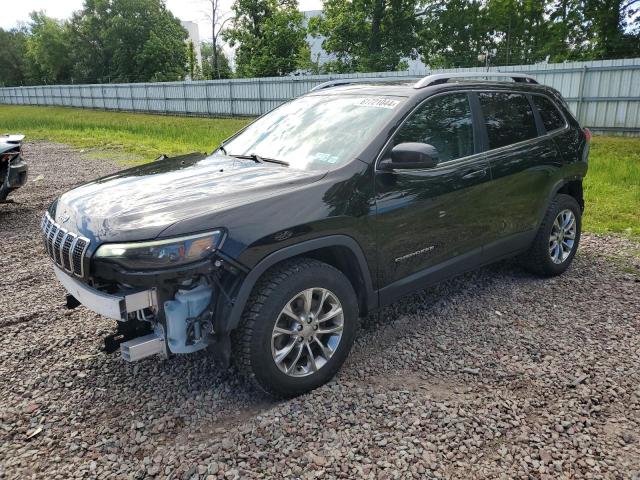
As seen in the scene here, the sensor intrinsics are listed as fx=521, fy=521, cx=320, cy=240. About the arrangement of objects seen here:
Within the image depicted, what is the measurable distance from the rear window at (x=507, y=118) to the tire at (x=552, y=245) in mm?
741

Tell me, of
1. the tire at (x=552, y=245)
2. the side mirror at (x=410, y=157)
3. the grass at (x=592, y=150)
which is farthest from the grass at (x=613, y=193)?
the side mirror at (x=410, y=157)

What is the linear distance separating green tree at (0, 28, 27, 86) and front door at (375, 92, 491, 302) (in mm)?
88490

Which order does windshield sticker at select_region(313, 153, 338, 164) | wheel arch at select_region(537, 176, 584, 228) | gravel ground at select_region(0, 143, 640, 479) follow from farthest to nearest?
wheel arch at select_region(537, 176, 584, 228)
windshield sticker at select_region(313, 153, 338, 164)
gravel ground at select_region(0, 143, 640, 479)

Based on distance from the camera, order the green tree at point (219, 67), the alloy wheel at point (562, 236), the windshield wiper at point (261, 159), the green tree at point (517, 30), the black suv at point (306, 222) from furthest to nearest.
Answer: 1. the green tree at point (219, 67)
2. the green tree at point (517, 30)
3. the alloy wheel at point (562, 236)
4. the windshield wiper at point (261, 159)
5. the black suv at point (306, 222)

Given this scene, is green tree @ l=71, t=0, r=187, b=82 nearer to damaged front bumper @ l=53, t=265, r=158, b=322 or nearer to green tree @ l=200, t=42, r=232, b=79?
green tree @ l=200, t=42, r=232, b=79

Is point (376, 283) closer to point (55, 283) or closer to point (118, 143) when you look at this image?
point (55, 283)

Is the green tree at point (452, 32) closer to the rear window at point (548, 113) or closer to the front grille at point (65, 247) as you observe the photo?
the rear window at point (548, 113)

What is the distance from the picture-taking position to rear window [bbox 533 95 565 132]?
4754 mm

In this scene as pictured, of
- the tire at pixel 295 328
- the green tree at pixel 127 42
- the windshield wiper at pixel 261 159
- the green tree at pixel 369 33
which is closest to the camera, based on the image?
the tire at pixel 295 328

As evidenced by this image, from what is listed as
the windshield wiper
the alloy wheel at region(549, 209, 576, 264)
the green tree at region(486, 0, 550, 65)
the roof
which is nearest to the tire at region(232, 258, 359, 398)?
the windshield wiper

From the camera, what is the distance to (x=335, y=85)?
14.6ft

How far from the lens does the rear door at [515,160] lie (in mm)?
4164

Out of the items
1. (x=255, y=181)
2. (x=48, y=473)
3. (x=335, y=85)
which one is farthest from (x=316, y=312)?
(x=335, y=85)

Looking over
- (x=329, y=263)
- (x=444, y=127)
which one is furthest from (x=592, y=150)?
(x=329, y=263)
